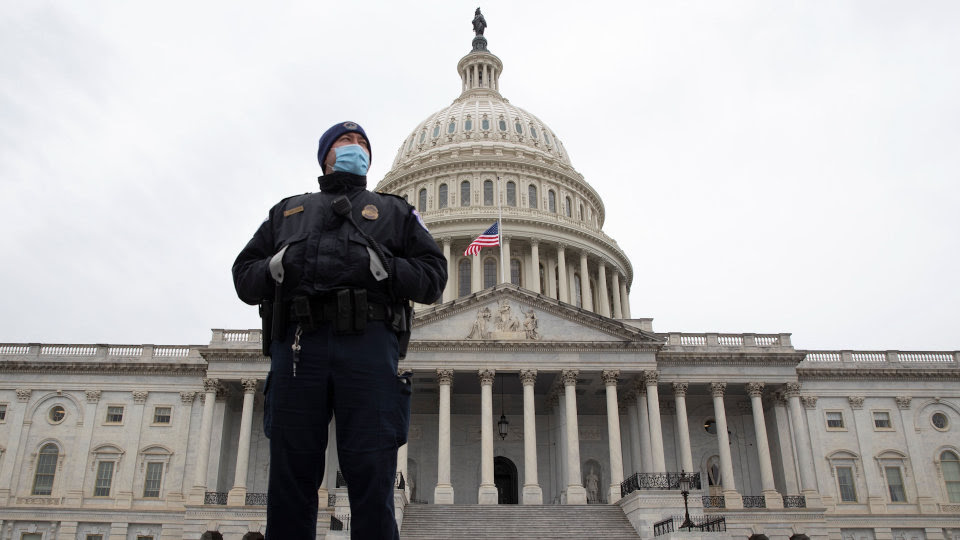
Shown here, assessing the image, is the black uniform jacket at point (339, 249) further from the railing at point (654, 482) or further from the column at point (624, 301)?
the column at point (624, 301)

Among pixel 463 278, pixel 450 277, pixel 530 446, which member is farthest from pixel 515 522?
pixel 463 278

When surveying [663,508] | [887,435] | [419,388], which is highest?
[419,388]

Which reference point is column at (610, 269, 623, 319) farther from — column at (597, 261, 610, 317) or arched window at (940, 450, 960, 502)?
arched window at (940, 450, 960, 502)

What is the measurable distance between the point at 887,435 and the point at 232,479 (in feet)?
132

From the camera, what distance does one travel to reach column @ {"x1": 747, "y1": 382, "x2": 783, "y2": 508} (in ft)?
142

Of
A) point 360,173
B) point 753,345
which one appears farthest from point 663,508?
point 360,173

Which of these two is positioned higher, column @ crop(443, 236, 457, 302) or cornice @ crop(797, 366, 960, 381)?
column @ crop(443, 236, 457, 302)

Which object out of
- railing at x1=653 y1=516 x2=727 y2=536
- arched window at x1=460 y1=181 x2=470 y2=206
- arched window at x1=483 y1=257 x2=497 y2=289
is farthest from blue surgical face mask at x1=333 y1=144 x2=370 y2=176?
arched window at x1=460 y1=181 x2=470 y2=206

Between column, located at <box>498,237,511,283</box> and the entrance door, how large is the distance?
14.1m

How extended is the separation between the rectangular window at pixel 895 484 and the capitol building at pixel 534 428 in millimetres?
84

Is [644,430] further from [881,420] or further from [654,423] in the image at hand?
[881,420]

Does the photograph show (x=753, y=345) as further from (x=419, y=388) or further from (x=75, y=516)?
(x=75, y=516)

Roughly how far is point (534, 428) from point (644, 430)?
21.0 feet

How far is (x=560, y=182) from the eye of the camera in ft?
236
